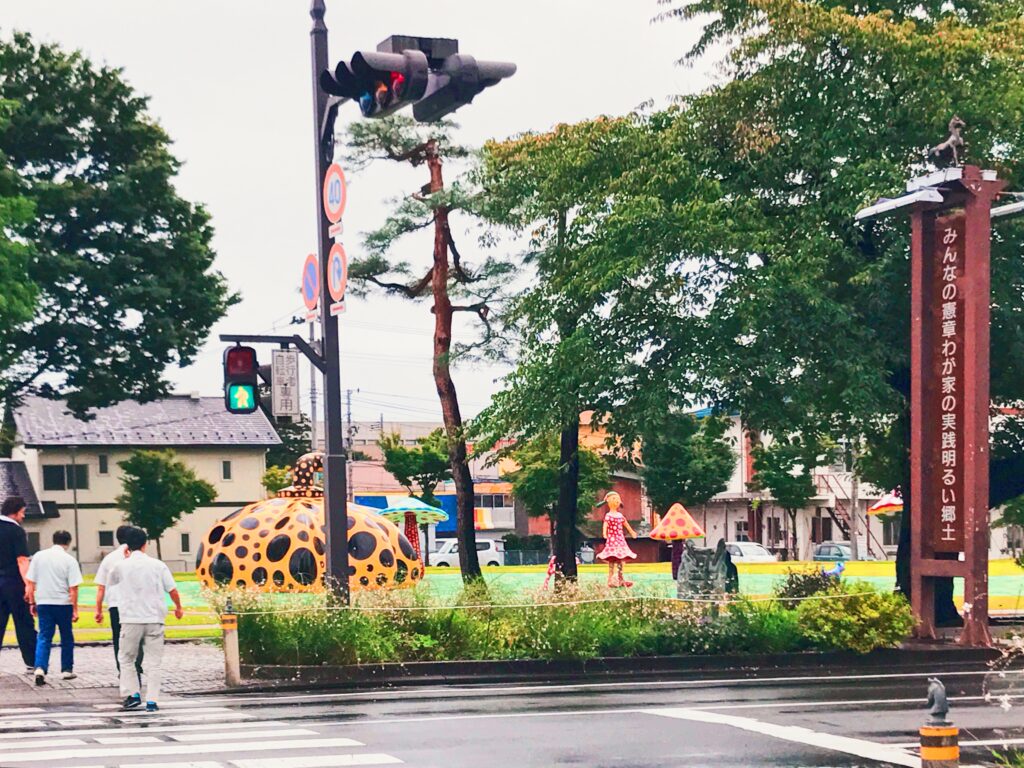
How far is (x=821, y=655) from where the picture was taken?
19781 millimetres

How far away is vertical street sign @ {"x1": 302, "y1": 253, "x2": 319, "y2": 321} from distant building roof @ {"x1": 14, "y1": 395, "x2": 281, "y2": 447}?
6463 centimetres

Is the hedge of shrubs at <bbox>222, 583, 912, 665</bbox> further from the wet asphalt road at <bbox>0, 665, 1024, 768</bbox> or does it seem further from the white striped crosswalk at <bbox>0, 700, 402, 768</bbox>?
the white striped crosswalk at <bbox>0, 700, 402, 768</bbox>

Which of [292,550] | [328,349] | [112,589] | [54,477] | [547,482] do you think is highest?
[328,349]

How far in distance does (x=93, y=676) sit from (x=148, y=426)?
69038 mm

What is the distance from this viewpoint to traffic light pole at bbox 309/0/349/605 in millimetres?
17359

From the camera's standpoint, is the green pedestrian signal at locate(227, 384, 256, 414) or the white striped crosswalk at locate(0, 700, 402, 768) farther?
the green pedestrian signal at locate(227, 384, 256, 414)

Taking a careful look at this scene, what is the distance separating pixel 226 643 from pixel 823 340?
11.2 m

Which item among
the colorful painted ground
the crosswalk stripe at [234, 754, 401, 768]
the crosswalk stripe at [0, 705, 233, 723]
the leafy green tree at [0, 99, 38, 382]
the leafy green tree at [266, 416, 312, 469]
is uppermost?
the leafy green tree at [0, 99, 38, 382]

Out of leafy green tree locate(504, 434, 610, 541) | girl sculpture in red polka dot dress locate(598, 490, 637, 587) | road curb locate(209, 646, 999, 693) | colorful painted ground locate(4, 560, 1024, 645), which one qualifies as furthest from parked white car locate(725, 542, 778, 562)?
road curb locate(209, 646, 999, 693)

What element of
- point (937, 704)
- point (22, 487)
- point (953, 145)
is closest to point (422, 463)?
point (22, 487)

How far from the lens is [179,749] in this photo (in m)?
11.5

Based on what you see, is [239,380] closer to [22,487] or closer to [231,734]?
[231,734]

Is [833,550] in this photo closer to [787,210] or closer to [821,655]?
[787,210]

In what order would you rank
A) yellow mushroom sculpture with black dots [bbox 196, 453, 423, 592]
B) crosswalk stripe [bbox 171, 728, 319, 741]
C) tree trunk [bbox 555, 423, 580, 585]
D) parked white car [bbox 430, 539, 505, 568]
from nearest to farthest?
crosswalk stripe [bbox 171, 728, 319, 741] < yellow mushroom sculpture with black dots [bbox 196, 453, 423, 592] < tree trunk [bbox 555, 423, 580, 585] < parked white car [bbox 430, 539, 505, 568]
